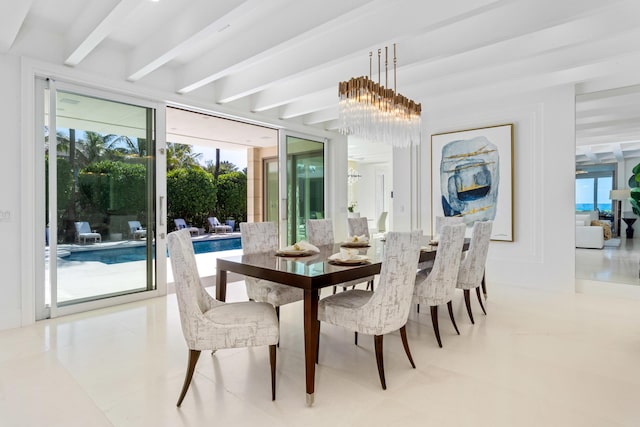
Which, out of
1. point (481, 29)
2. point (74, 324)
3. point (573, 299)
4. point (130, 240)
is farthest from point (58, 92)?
point (573, 299)

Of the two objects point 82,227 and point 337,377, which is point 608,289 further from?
point 82,227

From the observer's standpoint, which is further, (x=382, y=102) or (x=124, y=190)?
(x=124, y=190)

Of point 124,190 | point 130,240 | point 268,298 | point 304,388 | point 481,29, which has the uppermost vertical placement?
point 481,29

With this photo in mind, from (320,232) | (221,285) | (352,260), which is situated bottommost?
(221,285)

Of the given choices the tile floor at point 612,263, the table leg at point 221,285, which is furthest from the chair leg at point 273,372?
the tile floor at point 612,263

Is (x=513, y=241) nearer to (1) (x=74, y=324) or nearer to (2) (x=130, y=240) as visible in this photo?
(2) (x=130, y=240)

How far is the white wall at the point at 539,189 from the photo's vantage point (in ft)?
A: 15.0

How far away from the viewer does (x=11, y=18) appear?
266 centimetres

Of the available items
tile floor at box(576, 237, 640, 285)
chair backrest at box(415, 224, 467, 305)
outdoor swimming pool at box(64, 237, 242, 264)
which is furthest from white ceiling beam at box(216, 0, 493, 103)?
tile floor at box(576, 237, 640, 285)

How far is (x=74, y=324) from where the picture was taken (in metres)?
3.36

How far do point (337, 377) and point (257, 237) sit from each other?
4.90 feet

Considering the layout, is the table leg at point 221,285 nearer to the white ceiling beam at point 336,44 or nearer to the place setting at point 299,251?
the place setting at point 299,251

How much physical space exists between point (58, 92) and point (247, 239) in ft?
7.91

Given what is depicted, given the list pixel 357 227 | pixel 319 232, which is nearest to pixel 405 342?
pixel 319 232
